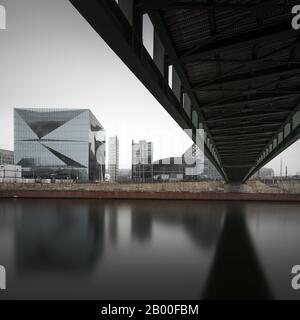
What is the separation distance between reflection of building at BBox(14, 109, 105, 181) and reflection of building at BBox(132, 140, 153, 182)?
14103 mm

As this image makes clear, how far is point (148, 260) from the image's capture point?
5.67 metres

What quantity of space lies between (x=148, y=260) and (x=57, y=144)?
8288 cm

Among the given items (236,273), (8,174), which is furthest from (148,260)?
(8,174)

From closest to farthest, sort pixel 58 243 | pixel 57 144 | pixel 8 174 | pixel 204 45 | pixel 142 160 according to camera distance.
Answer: pixel 204 45 < pixel 58 243 < pixel 8 174 < pixel 142 160 < pixel 57 144

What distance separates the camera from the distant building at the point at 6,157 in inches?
3048

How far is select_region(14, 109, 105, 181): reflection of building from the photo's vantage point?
77969 mm

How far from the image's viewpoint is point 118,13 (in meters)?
3.93

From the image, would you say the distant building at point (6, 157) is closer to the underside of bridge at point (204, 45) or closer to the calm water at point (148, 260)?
the calm water at point (148, 260)

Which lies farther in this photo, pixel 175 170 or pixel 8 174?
pixel 175 170

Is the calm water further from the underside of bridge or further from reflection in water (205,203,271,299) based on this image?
the underside of bridge

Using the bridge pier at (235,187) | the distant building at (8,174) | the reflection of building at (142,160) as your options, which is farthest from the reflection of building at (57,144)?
the bridge pier at (235,187)

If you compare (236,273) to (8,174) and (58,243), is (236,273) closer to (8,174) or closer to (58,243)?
(58,243)

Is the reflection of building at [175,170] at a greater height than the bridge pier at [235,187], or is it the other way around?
the reflection of building at [175,170]

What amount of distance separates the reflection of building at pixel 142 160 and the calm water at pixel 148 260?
58.7m
